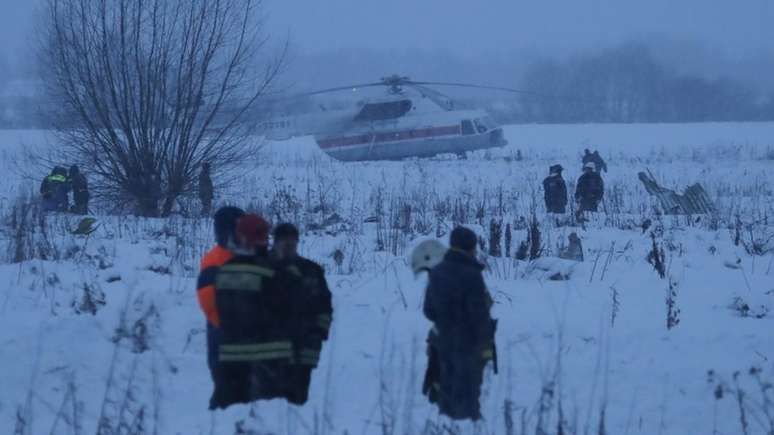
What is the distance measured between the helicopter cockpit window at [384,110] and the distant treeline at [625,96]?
1504 inches

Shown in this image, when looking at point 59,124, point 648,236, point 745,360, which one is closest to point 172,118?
point 59,124

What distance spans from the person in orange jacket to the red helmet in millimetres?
156

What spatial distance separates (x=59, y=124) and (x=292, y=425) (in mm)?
11785

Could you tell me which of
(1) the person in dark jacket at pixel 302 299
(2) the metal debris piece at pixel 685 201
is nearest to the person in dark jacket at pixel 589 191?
(2) the metal debris piece at pixel 685 201

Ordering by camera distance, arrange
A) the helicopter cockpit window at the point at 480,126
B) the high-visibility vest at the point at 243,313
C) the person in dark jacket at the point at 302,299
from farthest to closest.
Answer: the helicopter cockpit window at the point at 480,126
the person in dark jacket at the point at 302,299
the high-visibility vest at the point at 243,313

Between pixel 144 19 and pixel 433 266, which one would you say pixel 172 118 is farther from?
pixel 433 266

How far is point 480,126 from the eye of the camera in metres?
32.2

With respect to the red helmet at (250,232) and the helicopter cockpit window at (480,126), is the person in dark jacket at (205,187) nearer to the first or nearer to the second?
the red helmet at (250,232)

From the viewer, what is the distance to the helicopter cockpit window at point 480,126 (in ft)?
105

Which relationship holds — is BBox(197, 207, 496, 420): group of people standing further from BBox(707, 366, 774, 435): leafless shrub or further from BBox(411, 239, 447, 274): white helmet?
BBox(707, 366, 774, 435): leafless shrub

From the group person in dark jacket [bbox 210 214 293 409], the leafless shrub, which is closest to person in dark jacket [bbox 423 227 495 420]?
person in dark jacket [bbox 210 214 293 409]

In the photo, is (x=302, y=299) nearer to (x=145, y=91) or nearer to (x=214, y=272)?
(x=214, y=272)

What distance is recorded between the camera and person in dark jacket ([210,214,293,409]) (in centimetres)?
426

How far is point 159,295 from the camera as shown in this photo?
717 cm
